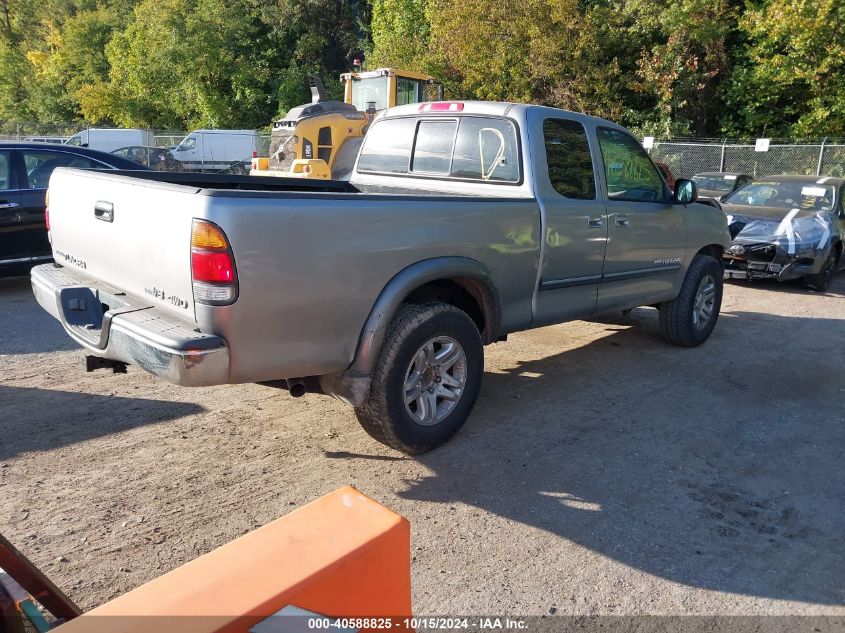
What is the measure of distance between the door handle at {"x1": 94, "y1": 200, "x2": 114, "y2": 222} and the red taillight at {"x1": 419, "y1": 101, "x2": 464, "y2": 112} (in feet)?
8.75

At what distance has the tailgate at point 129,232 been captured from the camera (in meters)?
3.11

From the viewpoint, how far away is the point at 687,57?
22.0 meters

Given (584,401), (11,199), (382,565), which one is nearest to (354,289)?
(382,565)

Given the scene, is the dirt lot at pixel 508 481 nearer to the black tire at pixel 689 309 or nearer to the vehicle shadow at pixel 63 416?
the vehicle shadow at pixel 63 416

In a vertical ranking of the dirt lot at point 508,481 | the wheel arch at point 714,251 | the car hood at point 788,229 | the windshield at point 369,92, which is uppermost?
the windshield at point 369,92

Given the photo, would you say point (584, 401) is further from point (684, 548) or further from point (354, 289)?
point (354, 289)

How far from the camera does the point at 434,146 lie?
5336mm

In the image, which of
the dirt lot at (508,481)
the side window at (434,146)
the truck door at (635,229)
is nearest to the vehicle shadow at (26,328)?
the dirt lot at (508,481)

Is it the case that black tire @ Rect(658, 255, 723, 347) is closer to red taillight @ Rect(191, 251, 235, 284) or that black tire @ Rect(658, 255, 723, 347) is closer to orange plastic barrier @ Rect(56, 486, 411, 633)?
red taillight @ Rect(191, 251, 235, 284)

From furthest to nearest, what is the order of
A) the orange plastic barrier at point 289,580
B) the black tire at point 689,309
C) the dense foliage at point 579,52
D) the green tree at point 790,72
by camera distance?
1. the dense foliage at point 579,52
2. the green tree at point 790,72
3. the black tire at point 689,309
4. the orange plastic barrier at point 289,580

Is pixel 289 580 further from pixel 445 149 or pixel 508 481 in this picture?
pixel 445 149

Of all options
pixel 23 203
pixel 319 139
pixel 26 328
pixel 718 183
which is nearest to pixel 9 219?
pixel 23 203

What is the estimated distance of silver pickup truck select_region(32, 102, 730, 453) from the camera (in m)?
3.10

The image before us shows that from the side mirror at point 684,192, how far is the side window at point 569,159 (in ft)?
3.66
